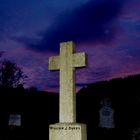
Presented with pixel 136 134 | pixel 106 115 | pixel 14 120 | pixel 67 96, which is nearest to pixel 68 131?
pixel 67 96

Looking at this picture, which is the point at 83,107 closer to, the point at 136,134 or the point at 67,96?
the point at 136,134

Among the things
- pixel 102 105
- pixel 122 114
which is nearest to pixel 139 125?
pixel 122 114

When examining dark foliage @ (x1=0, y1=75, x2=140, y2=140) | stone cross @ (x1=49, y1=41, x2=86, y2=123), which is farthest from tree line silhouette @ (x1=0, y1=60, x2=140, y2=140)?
stone cross @ (x1=49, y1=41, x2=86, y2=123)

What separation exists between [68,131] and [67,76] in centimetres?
106

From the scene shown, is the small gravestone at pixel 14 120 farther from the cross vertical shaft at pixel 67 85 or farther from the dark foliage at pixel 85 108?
the cross vertical shaft at pixel 67 85

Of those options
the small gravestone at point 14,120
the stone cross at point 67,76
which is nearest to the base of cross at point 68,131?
the stone cross at point 67,76

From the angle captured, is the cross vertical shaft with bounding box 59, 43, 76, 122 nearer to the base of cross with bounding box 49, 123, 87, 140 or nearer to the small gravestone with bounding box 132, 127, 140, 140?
the base of cross with bounding box 49, 123, 87, 140

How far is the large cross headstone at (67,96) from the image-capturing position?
5.95 metres

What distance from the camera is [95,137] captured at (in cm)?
1062

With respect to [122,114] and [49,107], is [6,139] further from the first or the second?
[122,114]

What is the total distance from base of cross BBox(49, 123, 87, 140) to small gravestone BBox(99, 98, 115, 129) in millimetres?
4247

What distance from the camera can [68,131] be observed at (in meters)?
5.96

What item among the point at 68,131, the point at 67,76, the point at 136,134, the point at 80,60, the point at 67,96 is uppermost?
the point at 80,60

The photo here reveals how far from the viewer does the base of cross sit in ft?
19.2
